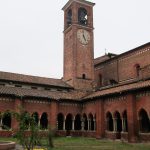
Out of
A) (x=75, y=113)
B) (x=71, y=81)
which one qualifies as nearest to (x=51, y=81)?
(x=71, y=81)

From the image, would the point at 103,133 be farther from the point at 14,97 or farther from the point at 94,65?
the point at 94,65

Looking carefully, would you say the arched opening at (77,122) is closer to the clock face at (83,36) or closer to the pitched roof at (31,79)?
the pitched roof at (31,79)

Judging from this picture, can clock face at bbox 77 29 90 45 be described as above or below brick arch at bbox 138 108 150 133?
above

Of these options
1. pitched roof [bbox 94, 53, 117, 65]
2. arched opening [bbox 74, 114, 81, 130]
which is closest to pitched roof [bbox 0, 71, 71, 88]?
arched opening [bbox 74, 114, 81, 130]

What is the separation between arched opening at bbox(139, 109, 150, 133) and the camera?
25.1 m

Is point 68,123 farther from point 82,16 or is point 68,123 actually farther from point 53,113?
point 82,16

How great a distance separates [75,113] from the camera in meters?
34.1

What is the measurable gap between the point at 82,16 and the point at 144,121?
2143 centimetres

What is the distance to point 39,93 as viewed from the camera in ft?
106

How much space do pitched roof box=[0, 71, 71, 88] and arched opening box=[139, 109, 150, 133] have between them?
1437 cm

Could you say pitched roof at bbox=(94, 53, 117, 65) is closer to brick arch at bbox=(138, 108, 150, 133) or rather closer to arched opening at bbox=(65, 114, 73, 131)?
arched opening at bbox=(65, 114, 73, 131)

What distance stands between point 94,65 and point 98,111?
1298 cm

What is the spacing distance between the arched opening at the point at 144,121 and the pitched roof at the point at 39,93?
10.6 metres

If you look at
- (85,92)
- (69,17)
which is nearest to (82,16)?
(69,17)
